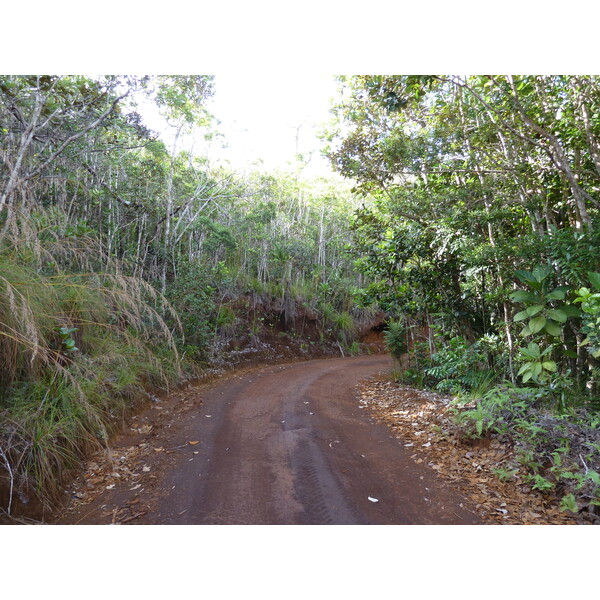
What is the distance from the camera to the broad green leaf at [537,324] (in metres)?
3.08

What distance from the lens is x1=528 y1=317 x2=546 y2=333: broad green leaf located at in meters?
3.08

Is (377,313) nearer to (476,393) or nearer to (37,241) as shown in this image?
(476,393)

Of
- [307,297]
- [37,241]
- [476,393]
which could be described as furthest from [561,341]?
[307,297]

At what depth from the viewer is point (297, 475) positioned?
249cm

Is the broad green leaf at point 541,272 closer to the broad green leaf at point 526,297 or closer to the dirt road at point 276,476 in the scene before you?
the broad green leaf at point 526,297

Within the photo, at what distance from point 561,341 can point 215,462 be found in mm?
3467

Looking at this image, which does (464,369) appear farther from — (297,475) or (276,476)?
(276,476)

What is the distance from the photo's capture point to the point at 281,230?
39.5ft

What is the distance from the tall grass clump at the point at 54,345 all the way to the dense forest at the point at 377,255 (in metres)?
0.02

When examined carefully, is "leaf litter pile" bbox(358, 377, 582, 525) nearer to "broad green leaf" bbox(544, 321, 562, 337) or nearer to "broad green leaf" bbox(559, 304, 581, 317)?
"broad green leaf" bbox(544, 321, 562, 337)

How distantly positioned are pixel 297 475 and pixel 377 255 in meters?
3.90

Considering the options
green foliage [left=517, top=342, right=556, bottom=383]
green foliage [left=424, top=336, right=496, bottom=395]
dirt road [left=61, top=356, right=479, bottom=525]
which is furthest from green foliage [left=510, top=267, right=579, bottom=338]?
dirt road [left=61, top=356, right=479, bottom=525]

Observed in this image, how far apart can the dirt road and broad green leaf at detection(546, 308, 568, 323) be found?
1.72 m

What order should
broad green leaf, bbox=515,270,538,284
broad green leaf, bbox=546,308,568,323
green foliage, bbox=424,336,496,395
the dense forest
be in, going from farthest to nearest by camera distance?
1. green foliage, bbox=424,336,496,395
2. broad green leaf, bbox=515,270,538,284
3. broad green leaf, bbox=546,308,568,323
4. the dense forest
